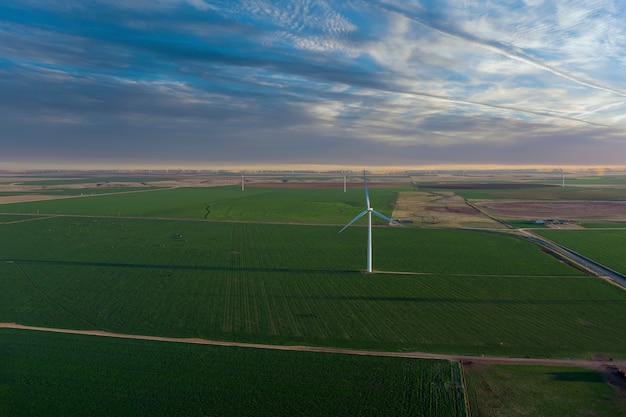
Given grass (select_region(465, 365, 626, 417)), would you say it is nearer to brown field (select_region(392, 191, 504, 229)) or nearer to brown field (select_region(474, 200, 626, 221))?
brown field (select_region(392, 191, 504, 229))

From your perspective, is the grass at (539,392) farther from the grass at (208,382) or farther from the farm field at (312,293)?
the grass at (208,382)

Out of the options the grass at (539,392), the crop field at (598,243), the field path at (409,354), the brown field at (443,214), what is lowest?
the grass at (539,392)

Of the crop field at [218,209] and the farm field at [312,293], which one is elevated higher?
the crop field at [218,209]

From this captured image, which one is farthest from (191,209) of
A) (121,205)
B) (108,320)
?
(108,320)

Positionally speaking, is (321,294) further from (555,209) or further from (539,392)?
(555,209)

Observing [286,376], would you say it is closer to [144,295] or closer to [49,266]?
[144,295]

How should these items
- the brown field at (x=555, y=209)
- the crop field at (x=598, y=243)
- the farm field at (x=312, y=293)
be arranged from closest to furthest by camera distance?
the farm field at (x=312, y=293)
the crop field at (x=598, y=243)
the brown field at (x=555, y=209)

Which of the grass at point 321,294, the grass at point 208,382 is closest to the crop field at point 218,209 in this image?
the grass at point 321,294
